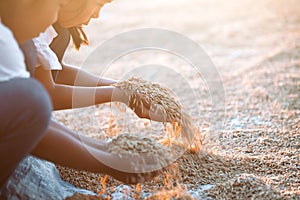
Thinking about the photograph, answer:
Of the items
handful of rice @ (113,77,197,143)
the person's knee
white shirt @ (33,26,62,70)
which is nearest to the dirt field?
handful of rice @ (113,77,197,143)

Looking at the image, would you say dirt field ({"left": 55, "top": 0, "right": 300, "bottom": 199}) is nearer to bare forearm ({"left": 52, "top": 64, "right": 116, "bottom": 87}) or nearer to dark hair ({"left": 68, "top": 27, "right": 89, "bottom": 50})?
bare forearm ({"left": 52, "top": 64, "right": 116, "bottom": 87})

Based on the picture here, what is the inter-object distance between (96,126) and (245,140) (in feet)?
2.44

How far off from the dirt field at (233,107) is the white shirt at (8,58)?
0.57m

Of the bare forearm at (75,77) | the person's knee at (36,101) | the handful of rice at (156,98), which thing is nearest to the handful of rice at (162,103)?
the handful of rice at (156,98)

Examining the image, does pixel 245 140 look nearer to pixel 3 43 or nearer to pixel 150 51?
pixel 3 43

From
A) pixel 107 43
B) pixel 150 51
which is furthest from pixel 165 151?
pixel 107 43

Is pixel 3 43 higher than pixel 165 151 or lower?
higher

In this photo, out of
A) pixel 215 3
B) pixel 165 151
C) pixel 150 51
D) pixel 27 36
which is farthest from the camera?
pixel 215 3

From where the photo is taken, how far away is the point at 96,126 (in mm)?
2314

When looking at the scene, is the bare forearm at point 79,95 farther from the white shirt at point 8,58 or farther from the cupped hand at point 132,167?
the white shirt at point 8,58

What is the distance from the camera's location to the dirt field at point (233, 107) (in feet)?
5.16

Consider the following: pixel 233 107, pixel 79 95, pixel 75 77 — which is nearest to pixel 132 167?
pixel 79 95

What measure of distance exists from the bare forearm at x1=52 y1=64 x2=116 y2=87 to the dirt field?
172 mm

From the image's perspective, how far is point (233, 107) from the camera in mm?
2443
